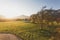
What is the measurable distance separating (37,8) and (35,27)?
46 centimetres

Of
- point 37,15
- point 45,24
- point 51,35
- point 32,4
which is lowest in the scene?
point 51,35

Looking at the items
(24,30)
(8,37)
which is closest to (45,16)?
(24,30)

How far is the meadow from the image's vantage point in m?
3.40

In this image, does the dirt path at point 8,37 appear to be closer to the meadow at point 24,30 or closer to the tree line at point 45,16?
the meadow at point 24,30

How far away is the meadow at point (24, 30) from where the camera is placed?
3404 millimetres

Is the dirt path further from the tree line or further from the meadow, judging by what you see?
the tree line

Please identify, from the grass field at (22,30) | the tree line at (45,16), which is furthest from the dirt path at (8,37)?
the tree line at (45,16)

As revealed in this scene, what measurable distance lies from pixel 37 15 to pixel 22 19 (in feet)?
1.21

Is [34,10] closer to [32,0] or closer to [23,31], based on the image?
[32,0]

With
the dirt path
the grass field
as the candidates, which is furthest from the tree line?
the dirt path

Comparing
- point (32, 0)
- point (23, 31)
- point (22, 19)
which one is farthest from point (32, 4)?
point (23, 31)

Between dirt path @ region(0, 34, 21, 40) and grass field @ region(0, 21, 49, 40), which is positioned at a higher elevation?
grass field @ region(0, 21, 49, 40)

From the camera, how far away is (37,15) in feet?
11.6

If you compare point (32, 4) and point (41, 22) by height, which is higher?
point (32, 4)
